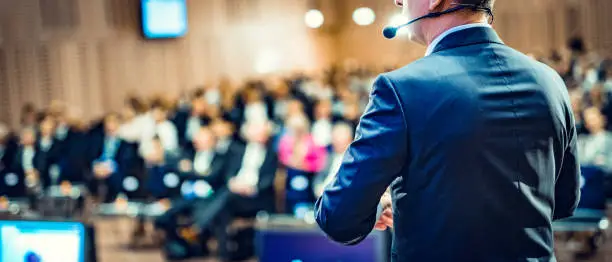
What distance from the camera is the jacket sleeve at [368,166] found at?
4.88 feet

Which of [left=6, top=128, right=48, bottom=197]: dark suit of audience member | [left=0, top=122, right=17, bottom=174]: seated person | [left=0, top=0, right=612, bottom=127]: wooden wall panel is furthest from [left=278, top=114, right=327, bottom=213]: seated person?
[left=0, top=0, right=612, bottom=127]: wooden wall panel

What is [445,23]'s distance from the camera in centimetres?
161

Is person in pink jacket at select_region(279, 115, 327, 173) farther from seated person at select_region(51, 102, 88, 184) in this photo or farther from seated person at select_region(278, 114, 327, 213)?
seated person at select_region(51, 102, 88, 184)

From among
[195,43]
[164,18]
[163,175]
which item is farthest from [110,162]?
[195,43]

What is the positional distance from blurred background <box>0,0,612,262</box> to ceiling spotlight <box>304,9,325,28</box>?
1144mm

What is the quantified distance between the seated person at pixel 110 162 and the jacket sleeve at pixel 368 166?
700cm

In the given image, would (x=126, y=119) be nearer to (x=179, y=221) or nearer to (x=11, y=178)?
(x=11, y=178)

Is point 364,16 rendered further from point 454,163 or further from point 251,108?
point 454,163

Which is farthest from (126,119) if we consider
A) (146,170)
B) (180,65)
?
(180,65)

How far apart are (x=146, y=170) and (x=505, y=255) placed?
7.30 metres

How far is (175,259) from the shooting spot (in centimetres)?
766

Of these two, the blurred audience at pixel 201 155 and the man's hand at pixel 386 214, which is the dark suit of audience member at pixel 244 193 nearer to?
the blurred audience at pixel 201 155

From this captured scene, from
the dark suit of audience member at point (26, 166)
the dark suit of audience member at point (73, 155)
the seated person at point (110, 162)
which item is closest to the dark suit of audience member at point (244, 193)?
the seated person at point (110, 162)

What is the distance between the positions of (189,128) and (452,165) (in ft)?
28.5
